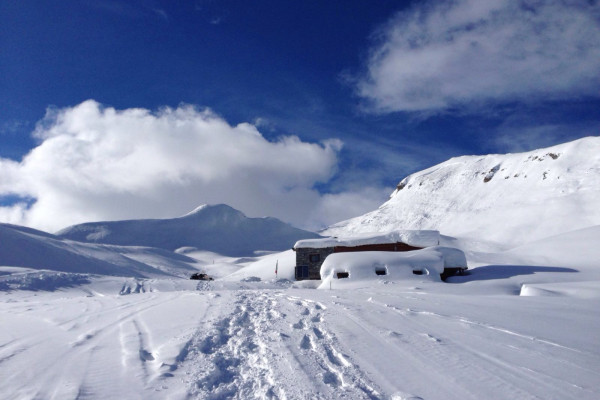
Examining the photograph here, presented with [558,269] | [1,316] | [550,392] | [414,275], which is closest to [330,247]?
[414,275]

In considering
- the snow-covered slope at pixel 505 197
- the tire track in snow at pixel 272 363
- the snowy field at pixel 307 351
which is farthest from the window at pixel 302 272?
the snow-covered slope at pixel 505 197

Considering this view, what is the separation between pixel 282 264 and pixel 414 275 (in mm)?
26972

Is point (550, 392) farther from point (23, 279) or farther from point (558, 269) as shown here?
point (23, 279)

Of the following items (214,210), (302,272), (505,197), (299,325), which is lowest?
(299,325)

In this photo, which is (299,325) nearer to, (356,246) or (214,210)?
(356,246)

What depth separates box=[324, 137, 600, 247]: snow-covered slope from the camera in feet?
237

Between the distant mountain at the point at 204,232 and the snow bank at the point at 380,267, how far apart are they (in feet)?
293

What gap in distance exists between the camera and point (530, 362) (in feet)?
17.4

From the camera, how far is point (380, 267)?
76.0ft

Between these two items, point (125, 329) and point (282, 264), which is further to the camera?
point (282, 264)

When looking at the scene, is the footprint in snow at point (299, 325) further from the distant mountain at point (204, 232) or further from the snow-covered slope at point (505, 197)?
the distant mountain at point (204, 232)

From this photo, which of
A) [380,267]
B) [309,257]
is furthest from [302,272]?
[380,267]

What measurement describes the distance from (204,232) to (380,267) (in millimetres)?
108482

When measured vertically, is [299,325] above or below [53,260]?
below
